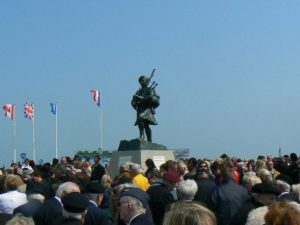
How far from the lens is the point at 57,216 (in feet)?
22.9

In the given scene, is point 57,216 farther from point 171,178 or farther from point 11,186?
point 171,178

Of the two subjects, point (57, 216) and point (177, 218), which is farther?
point (57, 216)

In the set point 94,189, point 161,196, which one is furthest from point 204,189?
point 94,189

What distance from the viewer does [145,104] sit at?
22234 millimetres

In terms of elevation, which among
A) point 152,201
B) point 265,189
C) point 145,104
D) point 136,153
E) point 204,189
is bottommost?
point 152,201

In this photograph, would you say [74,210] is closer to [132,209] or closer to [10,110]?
[132,209]

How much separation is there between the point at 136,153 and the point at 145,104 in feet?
6.58

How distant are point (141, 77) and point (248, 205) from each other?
1608 cm

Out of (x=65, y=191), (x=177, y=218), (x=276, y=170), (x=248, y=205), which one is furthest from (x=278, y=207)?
(x=276, y=170)

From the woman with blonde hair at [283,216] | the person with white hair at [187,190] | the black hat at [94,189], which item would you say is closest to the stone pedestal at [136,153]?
the person with white hair at [187,190]

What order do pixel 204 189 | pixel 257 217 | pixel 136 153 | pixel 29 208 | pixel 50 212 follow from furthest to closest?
pixel 136 153, pixel 204 189, pixel 29 208, pixel 50 212, pixel 257 217

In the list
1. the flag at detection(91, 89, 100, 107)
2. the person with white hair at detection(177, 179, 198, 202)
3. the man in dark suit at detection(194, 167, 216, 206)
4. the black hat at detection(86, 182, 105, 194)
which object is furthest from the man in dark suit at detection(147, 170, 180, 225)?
the flag at detection(91, 89, 100, 107)

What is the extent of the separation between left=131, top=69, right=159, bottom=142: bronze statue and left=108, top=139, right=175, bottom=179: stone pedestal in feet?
1.36

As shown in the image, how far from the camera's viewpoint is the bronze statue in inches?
872
